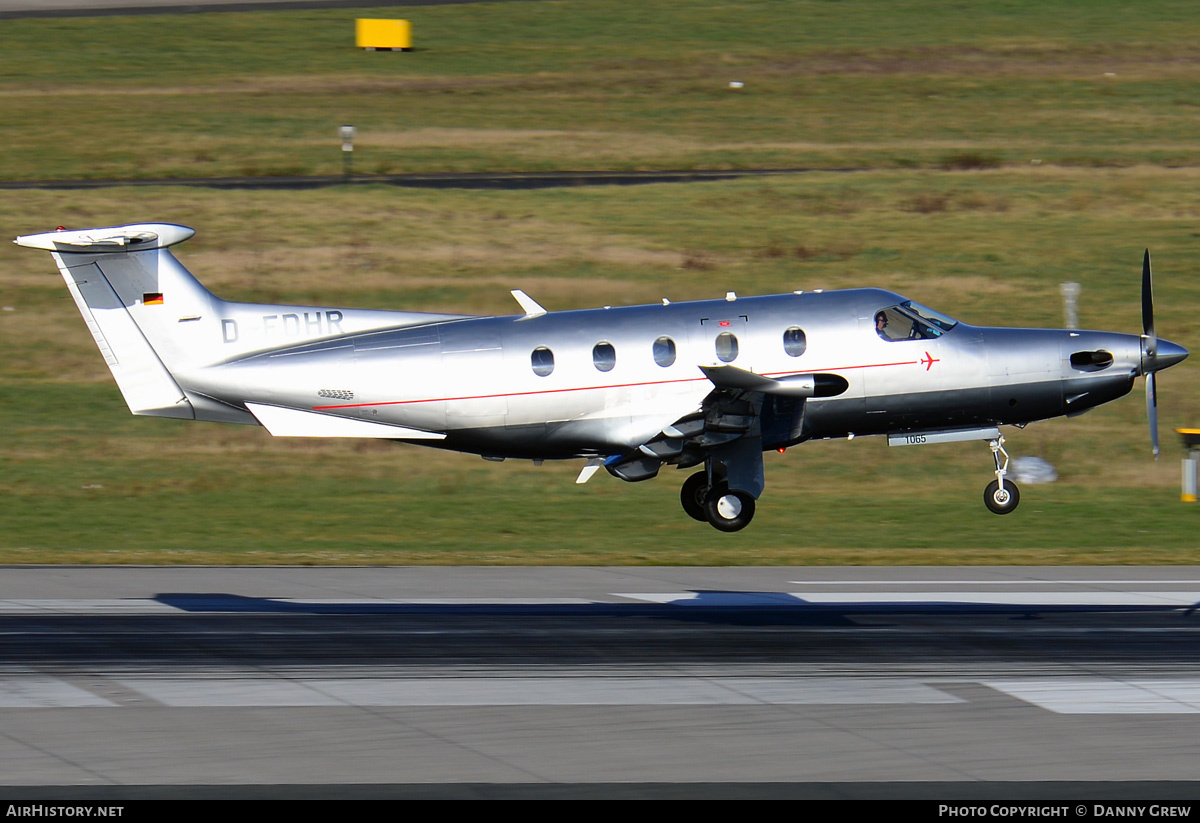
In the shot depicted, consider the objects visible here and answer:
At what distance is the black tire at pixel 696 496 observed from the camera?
23.7 m

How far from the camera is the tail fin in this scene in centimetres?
2247

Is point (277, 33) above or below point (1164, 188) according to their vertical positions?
above

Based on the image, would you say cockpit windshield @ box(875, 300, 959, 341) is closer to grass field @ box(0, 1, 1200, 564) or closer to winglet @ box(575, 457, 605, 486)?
grass field @ box(0, 1, 1200, 564)

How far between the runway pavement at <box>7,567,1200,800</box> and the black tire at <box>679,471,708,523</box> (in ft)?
5.79

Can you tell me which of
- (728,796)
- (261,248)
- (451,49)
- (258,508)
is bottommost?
(728,796)

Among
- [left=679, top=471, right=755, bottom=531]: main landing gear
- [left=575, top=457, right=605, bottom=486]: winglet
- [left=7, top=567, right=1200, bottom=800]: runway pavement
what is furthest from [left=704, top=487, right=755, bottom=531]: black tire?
[left=575, top=457, right=605, bottom=486]: winglet

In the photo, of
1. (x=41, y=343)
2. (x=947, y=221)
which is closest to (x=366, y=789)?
(x=41, y=343)

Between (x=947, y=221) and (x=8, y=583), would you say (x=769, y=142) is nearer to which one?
(x=947, y=221)

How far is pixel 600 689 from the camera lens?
15266 mm

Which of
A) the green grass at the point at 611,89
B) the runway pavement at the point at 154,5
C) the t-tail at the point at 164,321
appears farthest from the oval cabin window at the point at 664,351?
the runway pavement at the point at 154,5

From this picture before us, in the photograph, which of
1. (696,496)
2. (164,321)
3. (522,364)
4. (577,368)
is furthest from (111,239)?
(696,496)

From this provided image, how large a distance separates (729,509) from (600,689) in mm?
8370

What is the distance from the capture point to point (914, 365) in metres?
23.2

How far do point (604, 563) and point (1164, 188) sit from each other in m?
26.5
